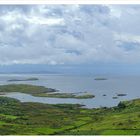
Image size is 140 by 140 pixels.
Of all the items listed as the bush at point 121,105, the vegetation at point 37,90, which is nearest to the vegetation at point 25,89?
the vegetation at point 37,90

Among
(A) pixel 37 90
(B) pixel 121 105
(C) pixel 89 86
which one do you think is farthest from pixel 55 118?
(B) pixel 121 105

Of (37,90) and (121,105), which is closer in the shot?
(121,105)

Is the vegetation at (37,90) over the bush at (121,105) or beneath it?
→ over

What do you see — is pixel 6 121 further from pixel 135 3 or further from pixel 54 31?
pixel 135 3

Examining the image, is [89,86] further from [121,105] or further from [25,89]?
[25,89]

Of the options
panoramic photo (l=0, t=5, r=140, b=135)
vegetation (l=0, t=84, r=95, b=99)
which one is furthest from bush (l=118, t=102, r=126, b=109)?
vegetation (l=0, t=84, r=95, b=99)

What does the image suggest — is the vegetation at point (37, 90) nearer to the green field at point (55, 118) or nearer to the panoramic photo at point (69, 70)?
the panoramic photo at point (69, 70)

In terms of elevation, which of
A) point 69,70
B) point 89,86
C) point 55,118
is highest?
point 69,70
